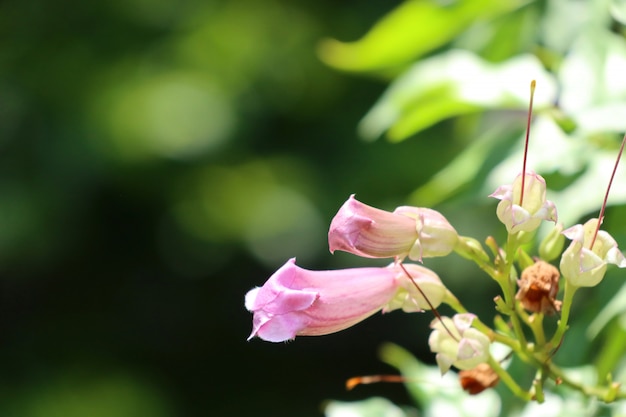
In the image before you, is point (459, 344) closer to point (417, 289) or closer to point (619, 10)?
point (417, 289)

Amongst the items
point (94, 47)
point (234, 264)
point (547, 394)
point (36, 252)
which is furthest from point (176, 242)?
point (547, 394)

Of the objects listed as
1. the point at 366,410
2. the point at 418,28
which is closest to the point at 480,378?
the point at 366,410

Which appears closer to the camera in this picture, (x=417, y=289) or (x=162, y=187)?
(x=417, y=289)

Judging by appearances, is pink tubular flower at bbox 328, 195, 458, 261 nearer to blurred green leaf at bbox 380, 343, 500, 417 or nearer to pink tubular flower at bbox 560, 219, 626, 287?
pink tubular flower at bbox 560, 219, 626, 287

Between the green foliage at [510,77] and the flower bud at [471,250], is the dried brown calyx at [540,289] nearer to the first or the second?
the flower bud at [471,250]

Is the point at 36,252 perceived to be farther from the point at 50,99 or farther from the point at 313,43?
the point at 313,43
